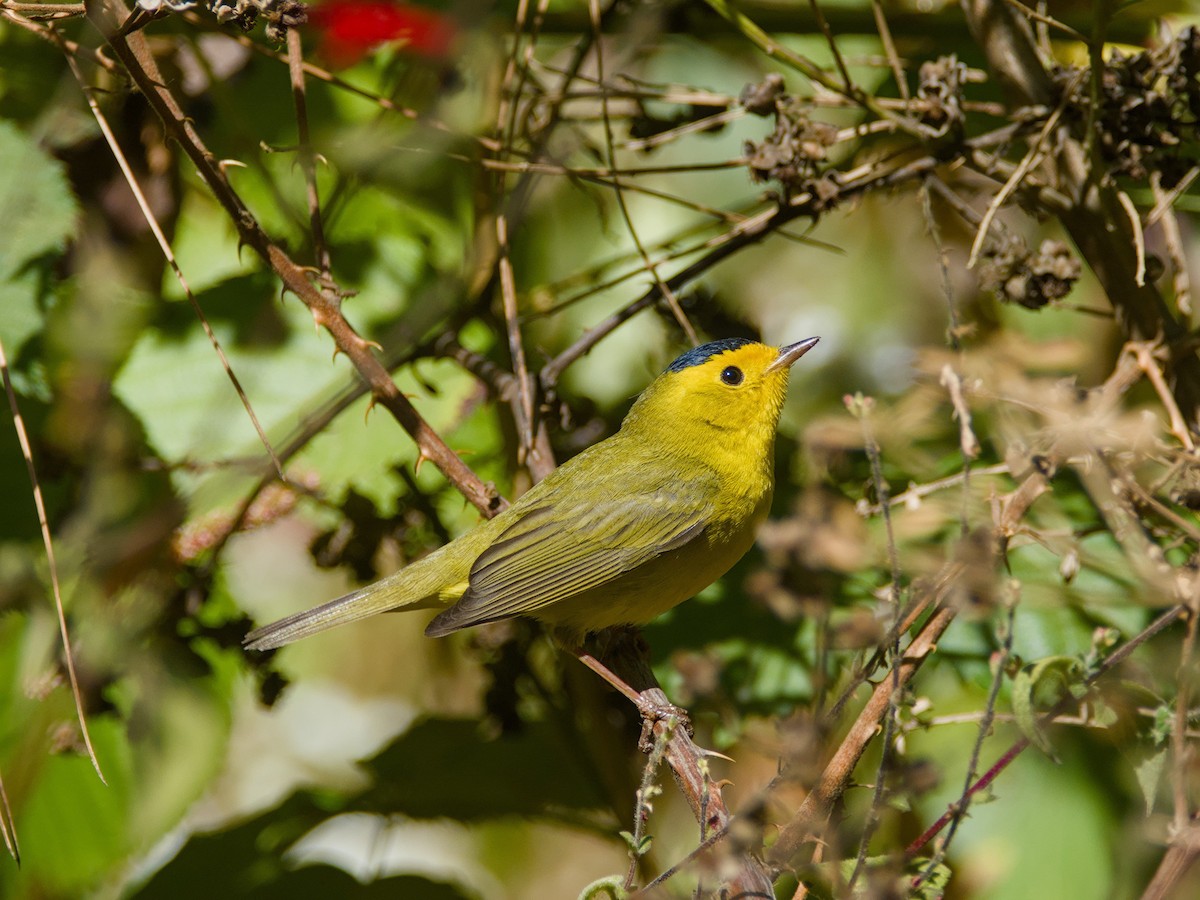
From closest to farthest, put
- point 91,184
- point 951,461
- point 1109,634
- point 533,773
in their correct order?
point 1109,634 → point 951,461 → point 533,773 → point 91,184

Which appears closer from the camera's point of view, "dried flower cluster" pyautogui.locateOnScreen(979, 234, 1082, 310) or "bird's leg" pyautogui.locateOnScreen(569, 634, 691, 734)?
"dried flower cluster" pyautogui.locateOnScreen(979, 234, 1082, 310)

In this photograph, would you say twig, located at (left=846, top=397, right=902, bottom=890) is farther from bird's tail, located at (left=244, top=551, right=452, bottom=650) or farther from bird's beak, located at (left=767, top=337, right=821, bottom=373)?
bird's tail, located at (left=244, top=551, right=452, bottom=650)

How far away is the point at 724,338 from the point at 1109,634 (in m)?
1.41

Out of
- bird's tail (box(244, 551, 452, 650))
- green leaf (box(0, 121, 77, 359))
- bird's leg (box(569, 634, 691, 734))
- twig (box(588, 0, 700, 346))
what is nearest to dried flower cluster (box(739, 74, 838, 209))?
twig (box(588, 0, 700, 346))

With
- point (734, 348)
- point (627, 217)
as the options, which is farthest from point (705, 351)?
point (627, 217)

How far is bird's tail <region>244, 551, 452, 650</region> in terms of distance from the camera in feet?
9.39

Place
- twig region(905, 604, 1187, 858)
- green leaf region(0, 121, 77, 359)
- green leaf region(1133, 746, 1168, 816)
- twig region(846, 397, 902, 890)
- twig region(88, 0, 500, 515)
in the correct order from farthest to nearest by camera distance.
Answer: green leaf region(0, 121, 77, 359)
twig region(88, 0, 500, 515)
green leaf region(1133, 746, 1168, 816)
twig region(905, 604, 1187, 858)
twig region(846, 397, 902, 890)

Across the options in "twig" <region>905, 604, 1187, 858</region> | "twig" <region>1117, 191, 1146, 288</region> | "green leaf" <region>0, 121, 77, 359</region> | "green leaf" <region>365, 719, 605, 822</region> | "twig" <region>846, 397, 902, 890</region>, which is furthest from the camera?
"green leaf" <region>365, 719, 605, 822</region>

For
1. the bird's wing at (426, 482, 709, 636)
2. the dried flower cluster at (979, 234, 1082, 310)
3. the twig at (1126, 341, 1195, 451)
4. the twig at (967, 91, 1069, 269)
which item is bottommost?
the bird's wing at (426, 482, 709, 636)

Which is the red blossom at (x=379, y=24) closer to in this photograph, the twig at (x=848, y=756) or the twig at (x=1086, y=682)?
the twig at (x=848, y=756)

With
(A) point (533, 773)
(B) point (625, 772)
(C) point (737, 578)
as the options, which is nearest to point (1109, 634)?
(C) point (737, 578)

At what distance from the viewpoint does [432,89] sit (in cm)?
308

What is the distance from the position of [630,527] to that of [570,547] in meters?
0.16

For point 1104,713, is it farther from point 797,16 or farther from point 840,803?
point 797,16
